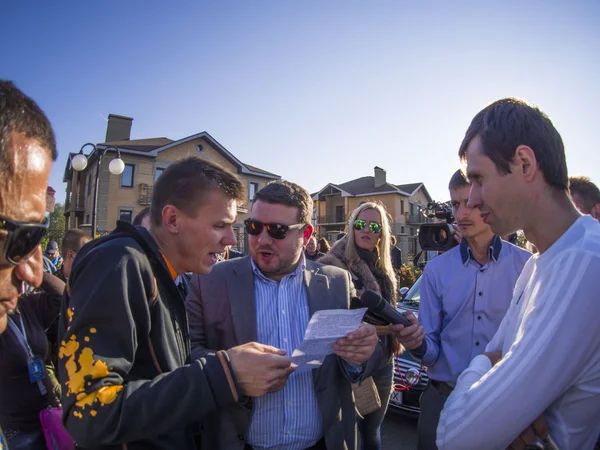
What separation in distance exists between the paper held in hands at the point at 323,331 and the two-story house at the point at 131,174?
23.5 m

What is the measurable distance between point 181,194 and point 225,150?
99.1 feet

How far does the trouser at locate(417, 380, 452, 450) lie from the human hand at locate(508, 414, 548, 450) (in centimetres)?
127

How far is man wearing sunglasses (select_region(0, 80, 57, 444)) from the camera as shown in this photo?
1.00 metres

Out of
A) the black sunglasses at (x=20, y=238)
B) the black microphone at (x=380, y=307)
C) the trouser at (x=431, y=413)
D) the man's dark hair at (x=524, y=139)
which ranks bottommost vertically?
the trouser at (x=431, y=413)

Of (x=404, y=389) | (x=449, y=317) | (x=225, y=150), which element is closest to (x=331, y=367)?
(x=449, y=317)

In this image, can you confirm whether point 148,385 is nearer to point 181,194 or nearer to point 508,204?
point 181,194

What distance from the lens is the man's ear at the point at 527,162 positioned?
1540mm

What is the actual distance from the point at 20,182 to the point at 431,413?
287cm

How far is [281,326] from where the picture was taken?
228cm

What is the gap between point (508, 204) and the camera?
160 centimetres

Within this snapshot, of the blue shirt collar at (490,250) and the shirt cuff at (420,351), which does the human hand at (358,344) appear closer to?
the shirt cuff at (420,351)

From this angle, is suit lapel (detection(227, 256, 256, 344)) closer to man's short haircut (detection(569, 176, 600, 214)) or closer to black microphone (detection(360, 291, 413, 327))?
black microphone (detection(360, 291, 413, 327))

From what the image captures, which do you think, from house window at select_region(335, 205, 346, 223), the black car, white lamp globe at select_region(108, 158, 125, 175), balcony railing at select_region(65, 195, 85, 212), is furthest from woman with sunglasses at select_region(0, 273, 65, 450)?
house window at select_region(335, 205, 346, 223)

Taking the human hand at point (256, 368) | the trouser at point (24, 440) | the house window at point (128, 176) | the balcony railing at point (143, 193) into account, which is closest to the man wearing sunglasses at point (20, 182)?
the human hand at point (256, 368)
